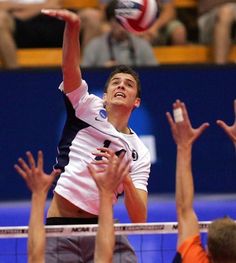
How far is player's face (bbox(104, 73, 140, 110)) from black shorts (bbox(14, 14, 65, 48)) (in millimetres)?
5263

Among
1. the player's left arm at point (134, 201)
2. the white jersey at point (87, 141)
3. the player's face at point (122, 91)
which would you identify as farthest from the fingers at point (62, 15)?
the player's left arm at point (134, 201)

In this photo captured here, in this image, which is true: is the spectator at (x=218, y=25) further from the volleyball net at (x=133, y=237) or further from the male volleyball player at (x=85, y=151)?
the male volleyball player at (x=85, y=151)

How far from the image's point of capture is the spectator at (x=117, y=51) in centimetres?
1154

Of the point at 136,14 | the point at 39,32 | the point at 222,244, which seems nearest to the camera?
the point at 222,244

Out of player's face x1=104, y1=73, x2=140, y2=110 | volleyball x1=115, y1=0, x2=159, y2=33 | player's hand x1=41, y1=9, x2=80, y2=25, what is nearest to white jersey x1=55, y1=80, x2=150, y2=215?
player's face x1=104, y1=73, x2=140, y2=110

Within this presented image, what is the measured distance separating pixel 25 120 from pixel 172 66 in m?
1.83

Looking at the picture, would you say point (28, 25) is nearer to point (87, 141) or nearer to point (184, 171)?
point (87, 141)

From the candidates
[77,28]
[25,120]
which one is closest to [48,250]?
[77,28]

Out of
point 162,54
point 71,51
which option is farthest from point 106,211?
point 162,54

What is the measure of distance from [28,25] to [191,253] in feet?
25.1

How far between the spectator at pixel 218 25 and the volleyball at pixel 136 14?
14.4ft

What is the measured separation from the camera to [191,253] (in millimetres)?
4898

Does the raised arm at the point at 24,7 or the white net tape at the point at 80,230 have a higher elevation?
the raised arm at the point at 24,7

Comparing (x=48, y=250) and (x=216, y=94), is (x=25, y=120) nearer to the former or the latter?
(x=216, y=94)
